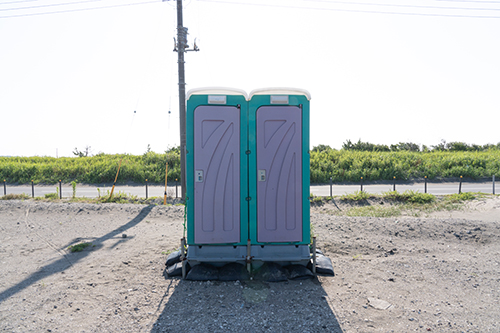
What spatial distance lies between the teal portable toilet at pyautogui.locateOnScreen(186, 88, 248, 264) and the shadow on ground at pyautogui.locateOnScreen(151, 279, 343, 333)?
499 mm

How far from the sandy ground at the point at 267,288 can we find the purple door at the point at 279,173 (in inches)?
30.5

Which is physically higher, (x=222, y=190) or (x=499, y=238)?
(x=222, y=190)

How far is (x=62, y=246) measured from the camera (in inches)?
249

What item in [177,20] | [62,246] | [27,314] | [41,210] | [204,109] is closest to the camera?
[27,314]

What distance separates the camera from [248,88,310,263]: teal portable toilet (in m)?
4.52

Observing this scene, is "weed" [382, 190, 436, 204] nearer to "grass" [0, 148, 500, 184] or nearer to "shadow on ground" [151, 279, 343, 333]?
"grass" [0, 148, 500, 184]

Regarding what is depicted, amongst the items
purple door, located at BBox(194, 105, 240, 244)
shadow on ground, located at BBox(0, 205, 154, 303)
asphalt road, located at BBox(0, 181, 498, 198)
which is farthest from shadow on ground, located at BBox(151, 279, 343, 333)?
asphalt road, located at BBox(0, 181, 498, 198)

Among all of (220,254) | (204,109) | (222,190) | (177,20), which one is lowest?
(220,254)

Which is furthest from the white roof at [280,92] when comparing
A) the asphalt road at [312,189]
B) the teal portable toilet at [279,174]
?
the asphalt road at [312,189]

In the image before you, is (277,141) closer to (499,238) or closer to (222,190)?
(222,190)

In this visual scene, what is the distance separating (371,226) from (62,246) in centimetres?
686

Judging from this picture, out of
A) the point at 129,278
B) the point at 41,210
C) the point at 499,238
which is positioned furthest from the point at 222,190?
the point at 41,210

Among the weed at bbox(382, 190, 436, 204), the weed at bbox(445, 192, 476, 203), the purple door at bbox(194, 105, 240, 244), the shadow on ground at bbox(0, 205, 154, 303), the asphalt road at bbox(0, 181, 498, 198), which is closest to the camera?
the shadow on ground at bbox(0, 205, 154, 303)

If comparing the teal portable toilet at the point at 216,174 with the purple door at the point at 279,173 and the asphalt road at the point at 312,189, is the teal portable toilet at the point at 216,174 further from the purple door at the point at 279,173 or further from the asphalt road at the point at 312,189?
the asphalt road at the point at 312,189
